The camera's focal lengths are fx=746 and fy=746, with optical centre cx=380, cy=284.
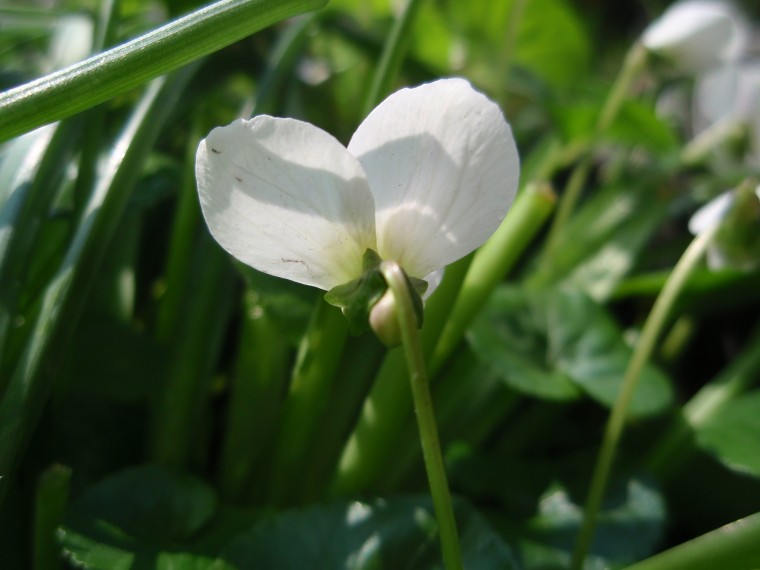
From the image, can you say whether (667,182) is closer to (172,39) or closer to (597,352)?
(597,352)

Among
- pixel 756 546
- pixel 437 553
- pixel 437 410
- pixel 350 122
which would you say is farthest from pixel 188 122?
pixel 756 546

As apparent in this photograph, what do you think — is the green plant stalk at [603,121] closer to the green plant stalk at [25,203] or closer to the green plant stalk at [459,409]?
the green plant stalk at [459,409]

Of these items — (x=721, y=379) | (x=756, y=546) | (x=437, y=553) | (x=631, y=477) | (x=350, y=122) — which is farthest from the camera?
(x=350, y=122)

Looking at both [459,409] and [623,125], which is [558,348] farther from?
[623,125]

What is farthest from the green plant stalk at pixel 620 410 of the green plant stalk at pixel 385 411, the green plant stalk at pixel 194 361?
the green plant stalk at pixel 194 361

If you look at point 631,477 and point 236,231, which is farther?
point 631,477

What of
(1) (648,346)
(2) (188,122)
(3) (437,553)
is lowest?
(3) (437,553)

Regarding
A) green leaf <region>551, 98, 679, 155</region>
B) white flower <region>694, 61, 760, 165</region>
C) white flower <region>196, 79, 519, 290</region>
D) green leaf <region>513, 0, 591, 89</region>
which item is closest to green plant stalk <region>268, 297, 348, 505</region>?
white flower <region>196, 79, 519, 290</region>
